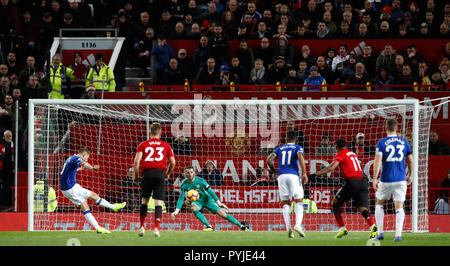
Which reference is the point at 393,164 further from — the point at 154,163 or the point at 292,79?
the point at 292,79

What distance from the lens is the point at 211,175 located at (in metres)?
16.4

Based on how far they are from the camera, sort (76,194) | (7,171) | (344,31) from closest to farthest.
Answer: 1. (76,194)
2. (7,171)
3. (344,31)

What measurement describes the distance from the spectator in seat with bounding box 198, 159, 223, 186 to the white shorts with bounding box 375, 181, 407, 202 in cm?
573

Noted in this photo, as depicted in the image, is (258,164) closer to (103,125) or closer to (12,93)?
(103,125)

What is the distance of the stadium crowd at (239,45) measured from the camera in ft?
59.8

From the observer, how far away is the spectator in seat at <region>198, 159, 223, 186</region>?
53.6ft

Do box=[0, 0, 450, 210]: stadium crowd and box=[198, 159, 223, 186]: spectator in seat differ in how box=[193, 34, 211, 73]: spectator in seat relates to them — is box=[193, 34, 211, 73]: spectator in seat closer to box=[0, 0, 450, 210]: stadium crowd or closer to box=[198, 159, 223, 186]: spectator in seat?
box=[0, 0, 450, 210]: stadium crowd

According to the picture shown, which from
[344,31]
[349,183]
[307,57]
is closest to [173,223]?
[349,183]

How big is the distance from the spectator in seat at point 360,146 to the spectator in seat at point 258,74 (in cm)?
308

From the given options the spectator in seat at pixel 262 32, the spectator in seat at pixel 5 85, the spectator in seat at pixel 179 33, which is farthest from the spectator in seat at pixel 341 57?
the spectator in seat at pixel 5 85

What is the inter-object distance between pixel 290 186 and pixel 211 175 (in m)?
4.35

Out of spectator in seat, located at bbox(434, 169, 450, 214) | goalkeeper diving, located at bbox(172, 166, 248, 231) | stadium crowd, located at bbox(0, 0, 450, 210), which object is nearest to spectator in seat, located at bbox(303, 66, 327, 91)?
stadium crowd, located at bbox(0, 0, 450, 210)

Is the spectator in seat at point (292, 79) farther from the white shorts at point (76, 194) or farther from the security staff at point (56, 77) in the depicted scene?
the white shorts at point (76, 194)

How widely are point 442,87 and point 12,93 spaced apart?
1033cm
